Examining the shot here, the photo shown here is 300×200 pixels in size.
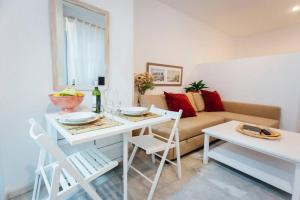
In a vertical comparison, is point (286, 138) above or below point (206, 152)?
above

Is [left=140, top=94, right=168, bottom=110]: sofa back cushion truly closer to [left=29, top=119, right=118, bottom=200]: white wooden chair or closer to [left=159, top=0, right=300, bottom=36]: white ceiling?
[left=29, top=119, right=118, bottom=200]: white wooden chair

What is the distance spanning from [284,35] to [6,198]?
17.9 feet

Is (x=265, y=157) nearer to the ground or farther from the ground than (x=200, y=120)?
nearer to the ground

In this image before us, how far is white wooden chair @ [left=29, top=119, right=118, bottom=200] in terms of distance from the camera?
816 mm

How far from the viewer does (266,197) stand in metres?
1.35

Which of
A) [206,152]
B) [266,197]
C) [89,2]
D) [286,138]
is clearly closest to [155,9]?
[89,2]

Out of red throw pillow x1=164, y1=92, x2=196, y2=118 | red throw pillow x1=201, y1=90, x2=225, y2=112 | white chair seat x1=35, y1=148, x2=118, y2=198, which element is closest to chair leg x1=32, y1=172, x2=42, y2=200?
white chair seat x1=35, y1=148, x2=118, y2=198

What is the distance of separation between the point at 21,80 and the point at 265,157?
8.42 feet

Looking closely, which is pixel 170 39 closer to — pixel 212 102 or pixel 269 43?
pixel 212 102

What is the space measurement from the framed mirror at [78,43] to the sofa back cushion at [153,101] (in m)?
0.84

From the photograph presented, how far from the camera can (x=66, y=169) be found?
85cm

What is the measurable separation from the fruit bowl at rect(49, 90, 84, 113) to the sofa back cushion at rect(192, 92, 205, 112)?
7.61 feet

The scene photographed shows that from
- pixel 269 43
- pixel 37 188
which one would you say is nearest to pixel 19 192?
pixel 37 188

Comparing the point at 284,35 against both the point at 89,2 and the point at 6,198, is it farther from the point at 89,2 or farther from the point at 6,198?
the point at 6,198
